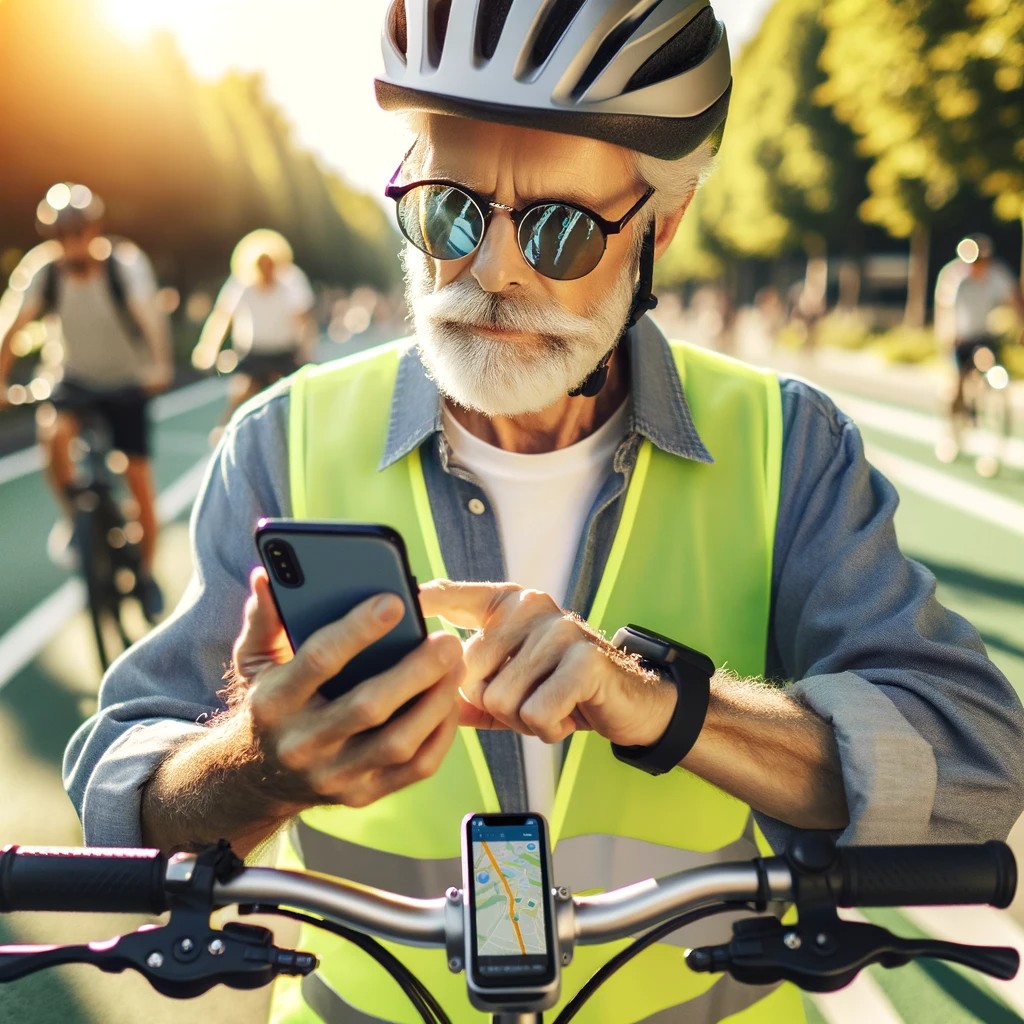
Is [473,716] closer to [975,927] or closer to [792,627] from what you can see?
[792,627]

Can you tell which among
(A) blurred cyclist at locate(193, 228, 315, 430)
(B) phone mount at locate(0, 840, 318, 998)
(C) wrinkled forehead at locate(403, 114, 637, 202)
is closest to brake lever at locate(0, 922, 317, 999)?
(B) phone mount at locate(0, 840, 318, 998)

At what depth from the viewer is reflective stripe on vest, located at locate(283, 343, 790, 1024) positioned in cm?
192

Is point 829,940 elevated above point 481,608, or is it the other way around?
point 481,608

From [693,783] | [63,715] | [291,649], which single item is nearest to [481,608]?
[291,649]

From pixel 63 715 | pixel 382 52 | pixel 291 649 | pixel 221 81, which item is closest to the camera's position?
pixel 291 649

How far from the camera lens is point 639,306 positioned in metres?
2.38

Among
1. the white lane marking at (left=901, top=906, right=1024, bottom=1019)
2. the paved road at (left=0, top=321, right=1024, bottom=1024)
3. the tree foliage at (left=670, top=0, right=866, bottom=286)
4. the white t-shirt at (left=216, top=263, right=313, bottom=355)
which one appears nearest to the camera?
the paved road at (left=0, top=321, right=1024, bottom=1024)

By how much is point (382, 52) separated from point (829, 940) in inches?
69.6

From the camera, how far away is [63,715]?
6.10 metres

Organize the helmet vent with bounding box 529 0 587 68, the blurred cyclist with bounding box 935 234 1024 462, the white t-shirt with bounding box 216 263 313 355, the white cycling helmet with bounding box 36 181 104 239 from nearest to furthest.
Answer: the helmet vent with bounding box 529 0 587 68 → the white cycling helmet with bounding box 36 181 104 239 → the white t-shirt with bounding box 216 263 313 355 → the blurred cyclist with bounding box 935 234 1024 462

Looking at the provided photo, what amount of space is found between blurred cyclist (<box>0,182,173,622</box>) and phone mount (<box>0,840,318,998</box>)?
20.7 feet

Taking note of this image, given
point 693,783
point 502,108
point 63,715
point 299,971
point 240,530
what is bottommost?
point 63,715

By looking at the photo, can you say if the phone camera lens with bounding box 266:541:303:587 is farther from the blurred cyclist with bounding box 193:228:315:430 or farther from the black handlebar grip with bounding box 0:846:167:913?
Result: the blurred cyclist with bounding box 193:228:315:430

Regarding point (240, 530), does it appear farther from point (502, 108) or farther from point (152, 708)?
point (502, 108)
